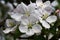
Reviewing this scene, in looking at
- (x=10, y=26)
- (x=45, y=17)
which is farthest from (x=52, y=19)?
(x=10, y=26)

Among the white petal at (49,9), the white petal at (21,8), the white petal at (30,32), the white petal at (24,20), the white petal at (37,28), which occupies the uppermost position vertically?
the white petal at (21,8)

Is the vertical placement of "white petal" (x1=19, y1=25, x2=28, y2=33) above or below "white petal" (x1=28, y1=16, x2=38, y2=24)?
below

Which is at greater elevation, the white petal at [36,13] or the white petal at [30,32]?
the white petal at [36,13]

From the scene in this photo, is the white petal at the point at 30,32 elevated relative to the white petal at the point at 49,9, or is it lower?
lower

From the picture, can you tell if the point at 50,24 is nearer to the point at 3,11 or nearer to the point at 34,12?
the point at 34,12

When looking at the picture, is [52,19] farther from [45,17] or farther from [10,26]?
[10,26]

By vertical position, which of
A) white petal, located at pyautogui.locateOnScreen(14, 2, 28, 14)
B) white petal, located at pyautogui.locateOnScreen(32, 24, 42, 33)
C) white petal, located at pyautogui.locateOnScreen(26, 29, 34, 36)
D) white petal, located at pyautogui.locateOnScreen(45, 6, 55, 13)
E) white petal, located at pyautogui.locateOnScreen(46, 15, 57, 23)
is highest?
white petal, located at pyautogui.locateOnScreen(14, 2, 28, 14)
